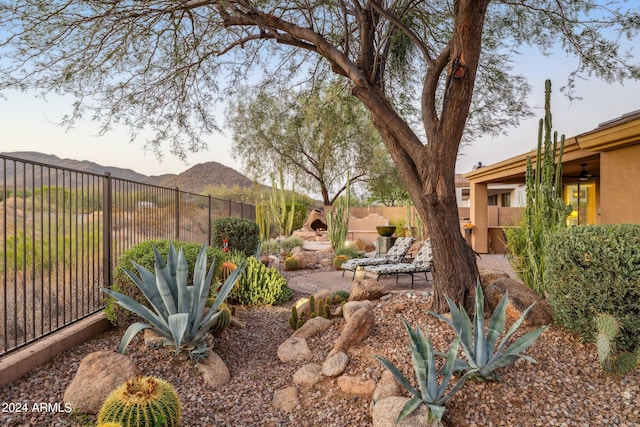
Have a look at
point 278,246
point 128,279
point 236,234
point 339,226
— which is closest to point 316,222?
point 339,226

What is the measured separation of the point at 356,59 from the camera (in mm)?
6848

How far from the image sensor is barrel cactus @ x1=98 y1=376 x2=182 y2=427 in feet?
9.82

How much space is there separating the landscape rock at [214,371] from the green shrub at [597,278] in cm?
355

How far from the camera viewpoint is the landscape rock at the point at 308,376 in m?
4.28

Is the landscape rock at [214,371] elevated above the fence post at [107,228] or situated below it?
below

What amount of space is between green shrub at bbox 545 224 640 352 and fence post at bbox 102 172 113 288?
17.9 ft

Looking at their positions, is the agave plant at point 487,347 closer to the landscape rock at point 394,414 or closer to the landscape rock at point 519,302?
the landscape rock at point 394,414

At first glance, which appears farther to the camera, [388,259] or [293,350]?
→ [388,259]

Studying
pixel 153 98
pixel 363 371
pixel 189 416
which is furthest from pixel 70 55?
pixel 363 371

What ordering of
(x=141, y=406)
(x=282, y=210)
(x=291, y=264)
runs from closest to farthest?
(x=141, y=406), (x=291, y=264), (x=282, y=210)

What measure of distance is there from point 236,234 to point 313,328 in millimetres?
5492

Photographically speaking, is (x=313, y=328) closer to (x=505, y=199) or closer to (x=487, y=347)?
(x=487, y=347)

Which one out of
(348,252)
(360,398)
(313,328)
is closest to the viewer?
(360,398)

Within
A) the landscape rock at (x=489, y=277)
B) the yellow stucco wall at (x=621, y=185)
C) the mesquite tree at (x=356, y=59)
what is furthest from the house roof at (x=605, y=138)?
the landscape rock at (x=489, y=277)
